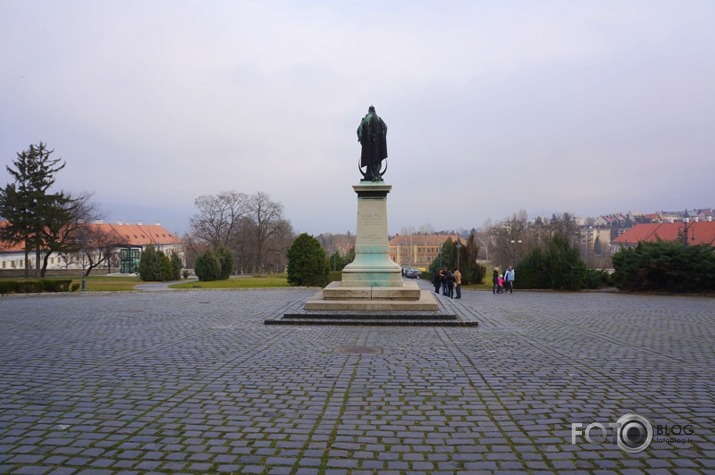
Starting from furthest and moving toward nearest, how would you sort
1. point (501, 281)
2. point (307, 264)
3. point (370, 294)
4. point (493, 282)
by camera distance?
point (307, 264) < point (501, 281) < point (493, 282) < point (370, 294)

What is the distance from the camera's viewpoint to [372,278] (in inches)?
610

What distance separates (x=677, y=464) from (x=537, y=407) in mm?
1619

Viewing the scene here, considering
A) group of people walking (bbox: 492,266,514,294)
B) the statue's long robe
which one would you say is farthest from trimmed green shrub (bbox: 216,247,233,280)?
the statue's long robe

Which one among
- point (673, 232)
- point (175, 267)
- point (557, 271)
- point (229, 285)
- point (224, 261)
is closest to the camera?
point (557, 271)

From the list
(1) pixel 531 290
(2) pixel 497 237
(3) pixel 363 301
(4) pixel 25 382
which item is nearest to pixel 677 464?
(4) pixel 25 382

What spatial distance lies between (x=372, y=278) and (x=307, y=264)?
19364 millimetres

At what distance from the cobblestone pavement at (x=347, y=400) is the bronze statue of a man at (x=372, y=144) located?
24.1 feet

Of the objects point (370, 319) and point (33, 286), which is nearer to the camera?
point (370, 319)

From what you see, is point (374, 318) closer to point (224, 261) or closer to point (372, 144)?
point (372, 144)

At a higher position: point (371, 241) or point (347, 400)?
point (371, 241)

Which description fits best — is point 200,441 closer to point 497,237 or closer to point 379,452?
point 379,452

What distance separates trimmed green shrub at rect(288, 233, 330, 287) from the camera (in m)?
34.4

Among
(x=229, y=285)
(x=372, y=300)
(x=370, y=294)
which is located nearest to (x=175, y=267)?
(x=229, y=285)

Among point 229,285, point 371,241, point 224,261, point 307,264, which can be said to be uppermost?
point 371,241
